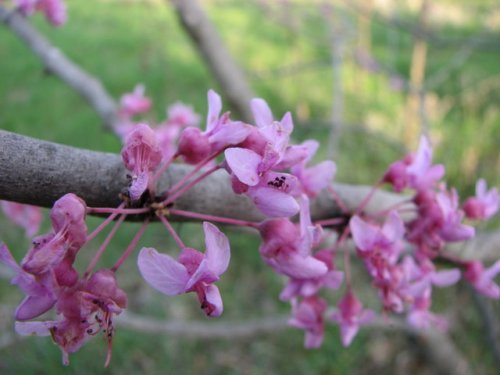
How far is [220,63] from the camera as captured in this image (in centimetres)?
209

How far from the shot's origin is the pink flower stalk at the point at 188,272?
588mm

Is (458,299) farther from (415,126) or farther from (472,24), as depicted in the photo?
(472,24)

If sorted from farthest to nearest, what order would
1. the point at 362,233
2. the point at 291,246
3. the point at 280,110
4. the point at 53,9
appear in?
the point at 280,110 < the point at 53,9 < the point at 362,233 < the point at 291,246

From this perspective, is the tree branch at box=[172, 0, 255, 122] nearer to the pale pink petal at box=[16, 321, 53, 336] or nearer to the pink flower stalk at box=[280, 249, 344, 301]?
the pink flower stalk at box=[280, 249, 344, 301]

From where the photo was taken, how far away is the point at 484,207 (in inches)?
40.2

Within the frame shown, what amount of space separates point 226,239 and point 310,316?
42cm

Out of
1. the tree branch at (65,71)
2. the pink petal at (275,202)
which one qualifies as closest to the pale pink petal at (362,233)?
the pink petal at (275,202)

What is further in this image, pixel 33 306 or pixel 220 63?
pixel 220 63

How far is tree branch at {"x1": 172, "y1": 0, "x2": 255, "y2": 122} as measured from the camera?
6.59ft

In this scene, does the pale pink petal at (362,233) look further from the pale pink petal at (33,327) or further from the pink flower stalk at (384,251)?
the pale pink petal at (33,327)

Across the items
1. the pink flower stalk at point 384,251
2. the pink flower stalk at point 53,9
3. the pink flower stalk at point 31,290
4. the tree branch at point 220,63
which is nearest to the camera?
the pink flower stalk at point 31,290

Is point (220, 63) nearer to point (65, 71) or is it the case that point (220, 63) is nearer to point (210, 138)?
point (65, 71)

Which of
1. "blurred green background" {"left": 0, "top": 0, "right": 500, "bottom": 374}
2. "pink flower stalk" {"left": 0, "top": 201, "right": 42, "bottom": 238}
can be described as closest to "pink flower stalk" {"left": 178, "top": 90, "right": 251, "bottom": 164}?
"blurred green background" {"left": 0, "top": 0, "right": 500, "bottom": 374}

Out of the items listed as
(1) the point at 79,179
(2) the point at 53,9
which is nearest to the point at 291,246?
(1) the point at 79,179
